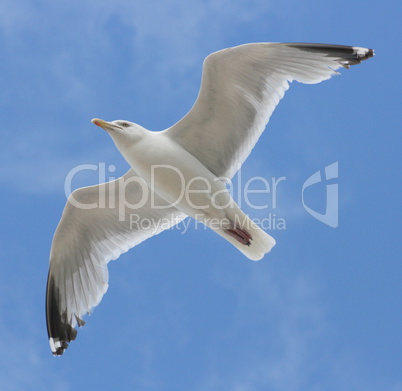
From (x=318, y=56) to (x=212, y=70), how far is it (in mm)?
1036

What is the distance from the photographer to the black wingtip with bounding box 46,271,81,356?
8.49 m

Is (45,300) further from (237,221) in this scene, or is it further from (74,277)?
(237,221)

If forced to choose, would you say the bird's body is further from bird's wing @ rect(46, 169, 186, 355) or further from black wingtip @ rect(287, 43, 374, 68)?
black wingtip @ rect(287, 43, 374, 68)

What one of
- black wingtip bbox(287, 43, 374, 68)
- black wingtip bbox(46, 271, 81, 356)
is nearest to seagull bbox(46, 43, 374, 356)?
black wingtip bbox(287, 43, 374, 68)

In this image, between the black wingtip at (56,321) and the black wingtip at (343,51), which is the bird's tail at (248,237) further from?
the black wingtip at (56,321)

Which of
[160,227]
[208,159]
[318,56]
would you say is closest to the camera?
[318,56]

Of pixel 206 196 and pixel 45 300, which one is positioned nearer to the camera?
pixel 206 196

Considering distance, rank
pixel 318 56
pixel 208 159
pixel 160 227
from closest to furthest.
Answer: pixel 318 56 < pixel 208 159 < pixel 160 227

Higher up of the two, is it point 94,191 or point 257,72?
point 257,72

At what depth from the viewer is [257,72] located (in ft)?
24.3

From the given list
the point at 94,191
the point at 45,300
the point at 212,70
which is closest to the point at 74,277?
the point at 45,300

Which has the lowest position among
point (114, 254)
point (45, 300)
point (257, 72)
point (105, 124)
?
point (45, 300)

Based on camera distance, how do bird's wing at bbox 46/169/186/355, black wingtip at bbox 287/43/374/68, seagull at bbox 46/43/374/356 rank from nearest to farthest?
black wingtip at bbox 287/43/374/68
seagull at bbox 46/43/374/356
bird's wing at bbox 46/169/186/355

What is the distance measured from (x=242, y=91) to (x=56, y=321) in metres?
3.38
